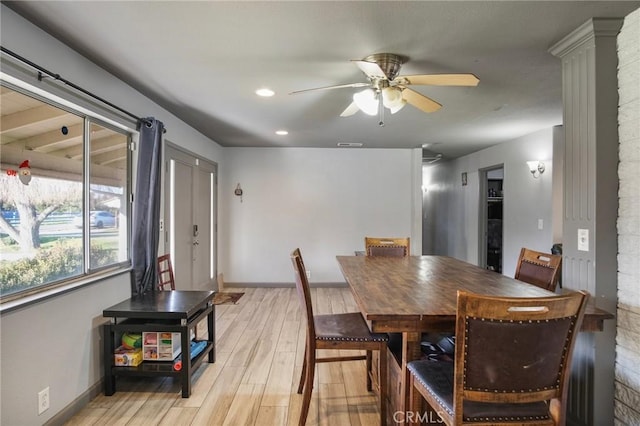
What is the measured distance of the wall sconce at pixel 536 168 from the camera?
423 cm

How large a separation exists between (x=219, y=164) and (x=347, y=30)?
12.7 ft

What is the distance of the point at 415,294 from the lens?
1708 mm

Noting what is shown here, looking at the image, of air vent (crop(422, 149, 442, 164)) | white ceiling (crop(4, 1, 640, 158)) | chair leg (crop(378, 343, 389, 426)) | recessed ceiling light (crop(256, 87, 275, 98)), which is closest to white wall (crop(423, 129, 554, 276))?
air vent (crop(422, 149, 442, 164))

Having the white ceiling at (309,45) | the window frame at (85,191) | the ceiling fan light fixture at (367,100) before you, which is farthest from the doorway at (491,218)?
the window frame at (85,191)

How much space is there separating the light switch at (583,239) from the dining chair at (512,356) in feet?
2.94

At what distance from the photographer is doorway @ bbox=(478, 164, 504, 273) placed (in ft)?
18.5

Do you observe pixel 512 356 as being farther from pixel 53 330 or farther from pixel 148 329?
pixel 53 330

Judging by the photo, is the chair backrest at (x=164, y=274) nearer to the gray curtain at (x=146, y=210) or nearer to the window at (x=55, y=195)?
the gray curtain at (x=146, y=210)

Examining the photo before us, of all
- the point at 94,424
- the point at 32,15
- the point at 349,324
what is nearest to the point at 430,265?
Answer: the point at 349,324

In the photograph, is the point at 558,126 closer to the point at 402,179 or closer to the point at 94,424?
the point at 402,179

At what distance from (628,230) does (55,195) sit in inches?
130

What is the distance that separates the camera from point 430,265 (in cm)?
267

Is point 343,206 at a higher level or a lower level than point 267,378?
higher

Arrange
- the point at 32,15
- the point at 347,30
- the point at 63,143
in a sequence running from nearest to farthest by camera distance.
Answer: the point at 32,15, the point at 347,30, the point at 63,143
